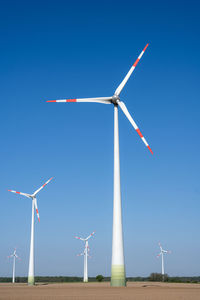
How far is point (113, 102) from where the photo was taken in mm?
51688

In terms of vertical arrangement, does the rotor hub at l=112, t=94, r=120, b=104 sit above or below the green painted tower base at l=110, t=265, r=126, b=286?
above

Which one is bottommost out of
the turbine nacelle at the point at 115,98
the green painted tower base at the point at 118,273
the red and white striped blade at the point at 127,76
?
the green painted tower base at the point at 118,273

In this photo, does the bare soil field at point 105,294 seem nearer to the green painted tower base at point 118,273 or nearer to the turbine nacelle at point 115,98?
the green painted tower base at point 118,273

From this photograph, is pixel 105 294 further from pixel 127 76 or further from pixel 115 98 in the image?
pixel 127 76

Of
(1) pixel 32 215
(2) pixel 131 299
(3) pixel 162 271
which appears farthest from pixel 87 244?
(2) pixel 131 299

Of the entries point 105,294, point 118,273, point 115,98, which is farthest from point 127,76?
point 105,294

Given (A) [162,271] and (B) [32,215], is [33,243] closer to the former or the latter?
(B) [32,215]

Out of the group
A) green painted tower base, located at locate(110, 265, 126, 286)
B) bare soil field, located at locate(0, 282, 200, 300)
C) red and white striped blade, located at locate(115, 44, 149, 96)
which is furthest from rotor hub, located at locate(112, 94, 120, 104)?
bare soil field, located at locate(0, 282, 200, 300)

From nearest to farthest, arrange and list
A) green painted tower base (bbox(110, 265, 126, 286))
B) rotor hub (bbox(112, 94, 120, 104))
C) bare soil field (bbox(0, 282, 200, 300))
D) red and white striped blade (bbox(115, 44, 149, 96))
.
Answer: bare soil field (bbox(0, 282, 200, 300)), green painted tower base (bbox(110, 265, 126, 286)), rotor hub (bbox(112, 94, 120, 104)), red and white striped blade (bbox(115, 44, 149, 96))

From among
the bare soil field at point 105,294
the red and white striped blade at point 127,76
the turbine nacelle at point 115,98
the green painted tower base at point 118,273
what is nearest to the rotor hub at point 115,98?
the turbine nacelle at point 115,98

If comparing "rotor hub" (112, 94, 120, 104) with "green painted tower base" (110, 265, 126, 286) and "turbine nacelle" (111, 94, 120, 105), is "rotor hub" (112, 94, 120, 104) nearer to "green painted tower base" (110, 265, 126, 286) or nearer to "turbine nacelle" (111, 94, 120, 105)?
"turbine nacelle" (111, 94, 120, 105)

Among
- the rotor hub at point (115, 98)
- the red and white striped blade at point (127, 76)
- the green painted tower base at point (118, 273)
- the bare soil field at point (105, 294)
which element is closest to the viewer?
the bare soil field at point (105, 294)

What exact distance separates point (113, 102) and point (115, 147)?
22.4ft

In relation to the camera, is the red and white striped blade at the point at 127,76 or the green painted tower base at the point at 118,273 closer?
the green painted tower base at the point at 118,273
